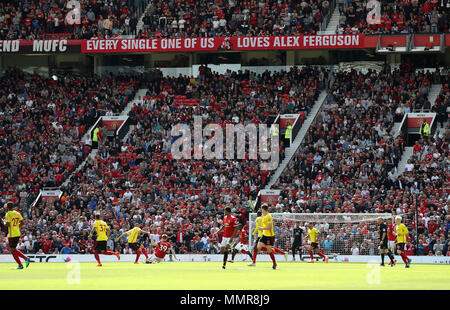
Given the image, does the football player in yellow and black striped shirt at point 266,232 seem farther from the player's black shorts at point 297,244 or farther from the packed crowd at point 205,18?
the packed crowd at point 205,18

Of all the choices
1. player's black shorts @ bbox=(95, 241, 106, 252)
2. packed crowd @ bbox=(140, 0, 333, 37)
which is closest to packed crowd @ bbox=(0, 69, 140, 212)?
packed crowd @ bbox=(140, 0, 333, 37)

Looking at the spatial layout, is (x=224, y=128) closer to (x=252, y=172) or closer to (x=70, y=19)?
(x=252, y=172)

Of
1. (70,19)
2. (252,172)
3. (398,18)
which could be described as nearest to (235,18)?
(398,18)

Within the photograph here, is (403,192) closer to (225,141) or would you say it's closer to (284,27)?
(225,141)

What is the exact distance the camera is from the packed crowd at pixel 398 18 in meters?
49.8

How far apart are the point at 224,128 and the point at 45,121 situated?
11360 mm

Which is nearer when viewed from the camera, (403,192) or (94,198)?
(403,192)

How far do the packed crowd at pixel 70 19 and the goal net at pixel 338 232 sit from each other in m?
21.7

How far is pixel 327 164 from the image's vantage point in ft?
147

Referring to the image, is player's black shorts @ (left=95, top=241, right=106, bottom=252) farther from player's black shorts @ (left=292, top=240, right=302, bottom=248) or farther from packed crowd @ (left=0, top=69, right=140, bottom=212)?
packed crowd @ (left=0, top=69, right=140, bottom=212)

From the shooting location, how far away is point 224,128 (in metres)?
48.9

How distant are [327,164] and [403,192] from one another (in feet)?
16.3

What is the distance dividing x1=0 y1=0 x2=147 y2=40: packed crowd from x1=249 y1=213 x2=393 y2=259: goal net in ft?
71.2
